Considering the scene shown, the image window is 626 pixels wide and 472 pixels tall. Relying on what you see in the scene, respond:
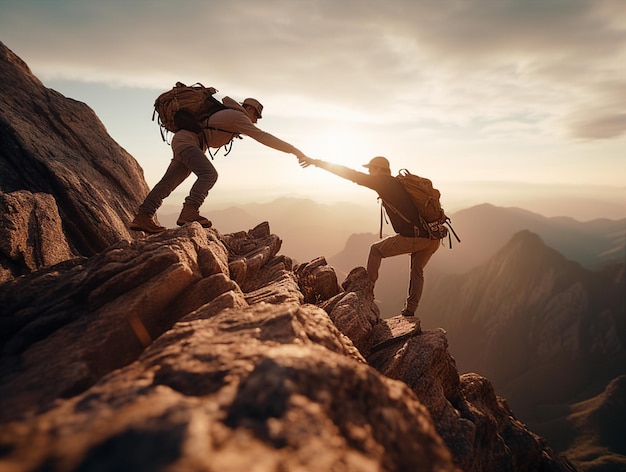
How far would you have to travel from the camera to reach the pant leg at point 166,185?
989cm

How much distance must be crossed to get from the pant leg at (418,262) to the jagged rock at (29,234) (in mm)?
11840

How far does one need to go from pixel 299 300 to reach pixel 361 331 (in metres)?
2.60

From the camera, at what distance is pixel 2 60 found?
13086 mm

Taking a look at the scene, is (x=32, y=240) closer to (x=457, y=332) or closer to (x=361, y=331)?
(x=361, y=331)

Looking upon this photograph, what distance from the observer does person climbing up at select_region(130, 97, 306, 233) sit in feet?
30.6

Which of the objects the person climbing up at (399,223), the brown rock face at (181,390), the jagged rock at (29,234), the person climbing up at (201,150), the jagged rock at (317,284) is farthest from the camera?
the jagged rock at (317,284)

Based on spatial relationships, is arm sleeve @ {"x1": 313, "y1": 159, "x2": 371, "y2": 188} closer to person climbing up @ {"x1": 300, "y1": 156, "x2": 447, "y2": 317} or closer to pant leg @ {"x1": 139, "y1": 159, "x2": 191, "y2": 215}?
person climbing up @ {"x1": 300, "y1": 156, "x2": 447, "y2": 317}

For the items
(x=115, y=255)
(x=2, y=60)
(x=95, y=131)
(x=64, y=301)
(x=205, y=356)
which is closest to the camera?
(x=205, y=356)

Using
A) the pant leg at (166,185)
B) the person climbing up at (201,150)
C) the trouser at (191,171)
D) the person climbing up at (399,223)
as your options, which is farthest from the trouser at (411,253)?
the pant leg at (166,185)

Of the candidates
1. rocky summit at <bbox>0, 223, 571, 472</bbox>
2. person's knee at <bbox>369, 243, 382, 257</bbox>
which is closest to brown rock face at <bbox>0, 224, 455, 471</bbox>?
rocky summit at <bbox>0, 223, 571, 472</bbox>

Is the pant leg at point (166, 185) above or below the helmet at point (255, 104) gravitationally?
below

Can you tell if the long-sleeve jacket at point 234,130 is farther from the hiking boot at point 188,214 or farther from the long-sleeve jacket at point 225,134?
the hiking boot at point 188,214

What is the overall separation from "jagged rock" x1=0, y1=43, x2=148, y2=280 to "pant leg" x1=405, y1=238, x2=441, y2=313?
11306 millimetres

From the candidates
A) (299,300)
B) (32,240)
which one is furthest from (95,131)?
(299,300)
